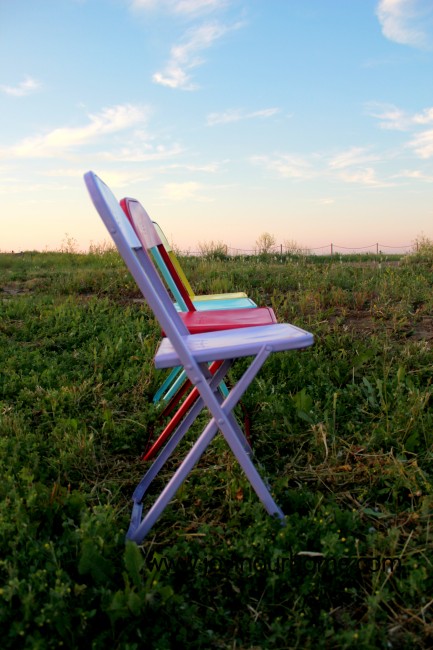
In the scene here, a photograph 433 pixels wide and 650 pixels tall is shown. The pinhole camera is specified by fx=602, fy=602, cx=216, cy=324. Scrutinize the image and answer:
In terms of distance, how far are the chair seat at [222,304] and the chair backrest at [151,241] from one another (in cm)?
25

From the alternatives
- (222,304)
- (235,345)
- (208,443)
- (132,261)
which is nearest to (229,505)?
(208,443)

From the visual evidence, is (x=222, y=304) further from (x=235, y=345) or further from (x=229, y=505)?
(x=235, y=345)

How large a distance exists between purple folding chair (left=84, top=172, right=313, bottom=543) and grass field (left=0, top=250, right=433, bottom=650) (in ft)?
0.63

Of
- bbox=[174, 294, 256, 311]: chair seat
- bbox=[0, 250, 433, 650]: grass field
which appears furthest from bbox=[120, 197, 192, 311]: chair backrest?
bbox=[0, 250, 433, 650]: grass field

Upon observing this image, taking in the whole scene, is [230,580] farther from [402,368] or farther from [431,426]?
[402,368]

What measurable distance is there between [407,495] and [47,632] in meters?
1.66

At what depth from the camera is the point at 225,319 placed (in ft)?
11.6

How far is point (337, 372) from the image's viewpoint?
4.11m

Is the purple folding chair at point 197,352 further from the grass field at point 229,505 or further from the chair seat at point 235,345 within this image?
the grass field at point 229,505

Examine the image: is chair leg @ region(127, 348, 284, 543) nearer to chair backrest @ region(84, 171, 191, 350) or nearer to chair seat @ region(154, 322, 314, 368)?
chair seat @ region(154, 322, 314, 368)

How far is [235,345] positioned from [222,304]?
2001 mm

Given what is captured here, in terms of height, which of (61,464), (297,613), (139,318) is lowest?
(297,613)

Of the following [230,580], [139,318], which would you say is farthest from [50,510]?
[139,318]

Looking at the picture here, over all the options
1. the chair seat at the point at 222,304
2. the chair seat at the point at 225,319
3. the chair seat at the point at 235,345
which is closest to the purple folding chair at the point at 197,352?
the chair seat at the point at 235,345
